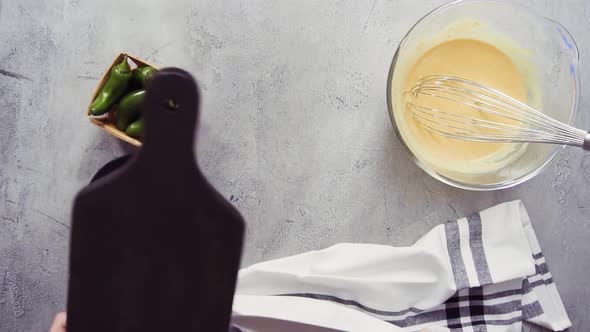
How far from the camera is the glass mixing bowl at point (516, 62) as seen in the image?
0.82 meters

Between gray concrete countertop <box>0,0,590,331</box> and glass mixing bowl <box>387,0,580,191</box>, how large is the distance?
5 centimetres

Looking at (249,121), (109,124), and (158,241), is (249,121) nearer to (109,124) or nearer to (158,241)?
(109,124)

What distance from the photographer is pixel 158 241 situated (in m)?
0.50

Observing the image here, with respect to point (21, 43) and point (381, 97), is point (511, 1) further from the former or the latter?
point (21, 43)

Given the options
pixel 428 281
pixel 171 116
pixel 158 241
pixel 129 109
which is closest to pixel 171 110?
pixel 171 116

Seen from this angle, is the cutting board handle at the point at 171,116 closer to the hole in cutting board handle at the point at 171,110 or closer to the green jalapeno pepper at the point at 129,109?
the hole in cutting board handle at the point at 171,110

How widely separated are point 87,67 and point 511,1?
0.61 metres

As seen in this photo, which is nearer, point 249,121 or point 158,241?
point 158,241

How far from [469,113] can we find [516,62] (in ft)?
0.36

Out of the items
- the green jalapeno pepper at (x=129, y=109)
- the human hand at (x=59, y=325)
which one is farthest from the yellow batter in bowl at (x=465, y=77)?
the human hand at (x=59, y=325)

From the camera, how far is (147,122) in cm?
45

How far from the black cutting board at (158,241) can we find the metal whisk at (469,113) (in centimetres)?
43

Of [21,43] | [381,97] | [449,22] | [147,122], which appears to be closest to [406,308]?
[381,97]

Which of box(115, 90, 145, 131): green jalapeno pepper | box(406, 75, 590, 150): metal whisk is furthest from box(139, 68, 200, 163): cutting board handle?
box(406, 75, 590, 150): metal whisk
